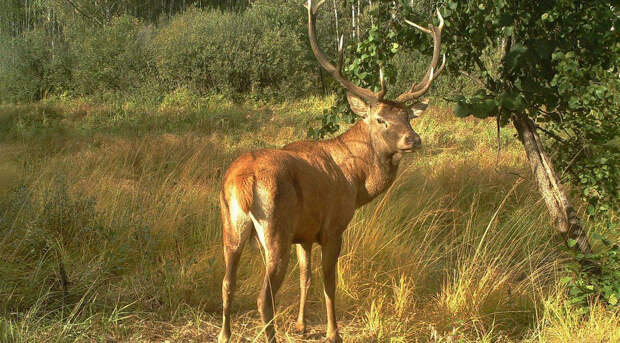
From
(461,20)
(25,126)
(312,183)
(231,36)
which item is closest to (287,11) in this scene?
(231,36)

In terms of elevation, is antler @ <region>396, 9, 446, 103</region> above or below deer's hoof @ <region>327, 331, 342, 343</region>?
above

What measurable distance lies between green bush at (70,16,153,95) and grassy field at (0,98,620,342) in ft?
42.9

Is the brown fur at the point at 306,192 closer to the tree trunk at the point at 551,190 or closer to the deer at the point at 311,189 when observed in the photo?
the deer at the point at 311,189

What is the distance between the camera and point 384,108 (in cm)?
429

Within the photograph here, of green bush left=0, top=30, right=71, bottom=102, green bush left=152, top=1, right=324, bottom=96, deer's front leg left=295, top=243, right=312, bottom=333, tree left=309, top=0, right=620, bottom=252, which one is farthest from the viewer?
green bush left=152, top=1, right=324, bottom=96

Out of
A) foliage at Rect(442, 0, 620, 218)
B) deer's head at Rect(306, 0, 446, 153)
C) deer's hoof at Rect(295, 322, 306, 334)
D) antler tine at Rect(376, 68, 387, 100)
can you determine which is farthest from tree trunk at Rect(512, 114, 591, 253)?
deer's hoof at Rect(295, 322, 306, 334)

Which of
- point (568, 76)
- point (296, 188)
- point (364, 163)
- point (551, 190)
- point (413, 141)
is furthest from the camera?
point (551, 190)

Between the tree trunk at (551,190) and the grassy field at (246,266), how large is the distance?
12.5 inches

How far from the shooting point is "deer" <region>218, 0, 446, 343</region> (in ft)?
10.5

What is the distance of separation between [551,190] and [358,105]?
5.79ft

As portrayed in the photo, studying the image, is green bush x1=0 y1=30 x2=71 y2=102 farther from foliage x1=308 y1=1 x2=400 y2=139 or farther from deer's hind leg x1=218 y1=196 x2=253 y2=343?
deer's hind leg x1=218 y1=196 x2=253 y2=343

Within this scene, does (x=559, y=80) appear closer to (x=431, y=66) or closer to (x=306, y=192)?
(x=431, y=66)

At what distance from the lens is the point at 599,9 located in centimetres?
386

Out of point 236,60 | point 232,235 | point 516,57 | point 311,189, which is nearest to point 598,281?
point 516,57
